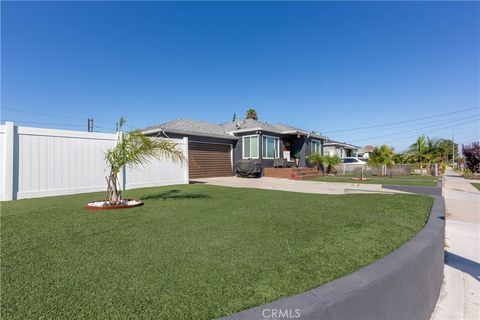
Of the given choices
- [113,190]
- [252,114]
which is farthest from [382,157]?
[113,190]

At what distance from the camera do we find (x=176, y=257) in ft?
8.05

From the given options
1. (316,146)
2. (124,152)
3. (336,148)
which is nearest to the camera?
(124,152)

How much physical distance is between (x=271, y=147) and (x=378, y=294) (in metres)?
17.0

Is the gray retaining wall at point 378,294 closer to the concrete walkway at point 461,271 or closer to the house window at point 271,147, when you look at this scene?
the concrete walkway at point 461,271

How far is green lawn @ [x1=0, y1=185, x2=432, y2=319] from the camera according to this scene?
162 centimetres

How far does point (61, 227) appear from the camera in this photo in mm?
3660

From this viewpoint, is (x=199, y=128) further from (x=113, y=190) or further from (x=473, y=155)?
(x=473, y=155)

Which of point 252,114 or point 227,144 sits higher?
point 252,114

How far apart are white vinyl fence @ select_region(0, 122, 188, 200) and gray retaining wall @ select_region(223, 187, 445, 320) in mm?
8139

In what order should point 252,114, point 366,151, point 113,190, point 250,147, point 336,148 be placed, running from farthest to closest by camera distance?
point 366,151
point 336,148
point 252,114
point 250,147
point 113,190

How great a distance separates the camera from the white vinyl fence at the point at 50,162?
6.36m

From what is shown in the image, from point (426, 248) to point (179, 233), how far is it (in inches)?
118

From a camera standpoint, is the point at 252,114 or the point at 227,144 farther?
the point at 252,114

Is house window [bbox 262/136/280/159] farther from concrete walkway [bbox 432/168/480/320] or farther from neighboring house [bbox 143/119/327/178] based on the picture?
concrete walkway [bbox 432/168/480/320]
